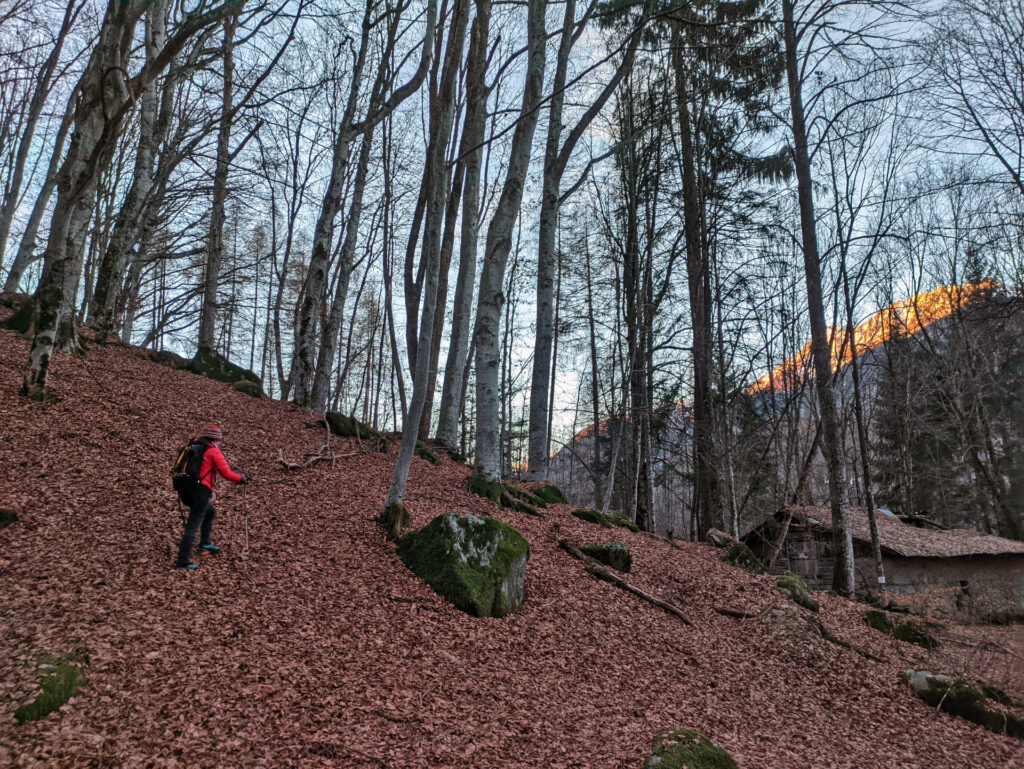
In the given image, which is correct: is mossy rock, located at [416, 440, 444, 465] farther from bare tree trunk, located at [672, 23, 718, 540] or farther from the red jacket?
bare tree trunk, located at [672, 23, 718, 540]

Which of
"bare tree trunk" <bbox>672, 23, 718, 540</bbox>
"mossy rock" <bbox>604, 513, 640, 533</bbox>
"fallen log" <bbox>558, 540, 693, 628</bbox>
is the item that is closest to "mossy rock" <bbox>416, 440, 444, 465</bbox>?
"mossy rock" <bbox>604, 513, 640, 533</bbox>

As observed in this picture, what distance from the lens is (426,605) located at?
208 inches

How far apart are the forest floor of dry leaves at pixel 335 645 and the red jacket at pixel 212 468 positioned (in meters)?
0.66

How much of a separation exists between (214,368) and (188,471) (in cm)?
852

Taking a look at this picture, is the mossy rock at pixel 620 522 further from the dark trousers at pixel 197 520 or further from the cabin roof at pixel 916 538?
the dark trousers at pixel 197 520

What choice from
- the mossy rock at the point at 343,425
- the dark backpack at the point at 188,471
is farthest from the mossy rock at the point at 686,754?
the mossy rock at the point at 343,425

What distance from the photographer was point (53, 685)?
299 centimetres

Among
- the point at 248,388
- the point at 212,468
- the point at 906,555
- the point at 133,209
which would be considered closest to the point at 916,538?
the point at 906,555

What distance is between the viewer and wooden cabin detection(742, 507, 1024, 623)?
15141 millimetres

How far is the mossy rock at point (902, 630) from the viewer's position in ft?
29.4

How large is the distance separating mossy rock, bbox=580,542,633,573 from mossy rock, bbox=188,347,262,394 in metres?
9.20

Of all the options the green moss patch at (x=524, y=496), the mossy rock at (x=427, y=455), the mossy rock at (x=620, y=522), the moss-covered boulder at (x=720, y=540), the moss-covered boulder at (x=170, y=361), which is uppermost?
the moss-covered boulder at (x=170, y=361)

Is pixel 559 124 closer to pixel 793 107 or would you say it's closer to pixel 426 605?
pixel 793 107

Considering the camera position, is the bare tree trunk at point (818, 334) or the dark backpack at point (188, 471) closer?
the dark backpack at point (188, 471)
